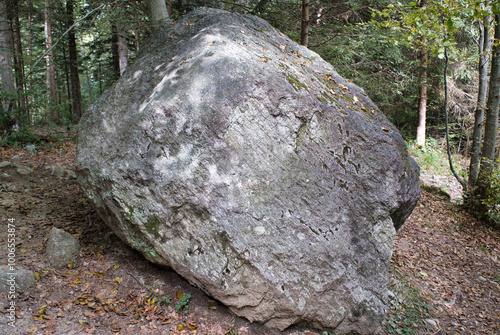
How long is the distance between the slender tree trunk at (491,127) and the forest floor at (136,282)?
52.6 inches

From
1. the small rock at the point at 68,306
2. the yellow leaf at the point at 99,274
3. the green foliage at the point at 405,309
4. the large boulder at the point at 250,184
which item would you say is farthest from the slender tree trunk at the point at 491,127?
the small rock at the point at 68,306

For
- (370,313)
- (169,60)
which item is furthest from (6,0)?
(370,313)

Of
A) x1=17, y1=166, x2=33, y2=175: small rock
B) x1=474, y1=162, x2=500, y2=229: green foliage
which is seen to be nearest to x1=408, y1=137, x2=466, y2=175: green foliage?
x1=474, y1=162, x2=500, y2=229: green foliage

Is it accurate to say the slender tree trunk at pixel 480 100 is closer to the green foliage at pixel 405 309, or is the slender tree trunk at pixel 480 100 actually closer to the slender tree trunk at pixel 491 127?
the slender tree trunk at pixel 491 127

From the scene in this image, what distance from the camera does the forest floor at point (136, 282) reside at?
A: 3102 millimetres

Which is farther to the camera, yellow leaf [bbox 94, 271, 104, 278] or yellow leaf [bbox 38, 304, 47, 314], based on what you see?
yellow leaf [bbox 94, 271, 104, 278]

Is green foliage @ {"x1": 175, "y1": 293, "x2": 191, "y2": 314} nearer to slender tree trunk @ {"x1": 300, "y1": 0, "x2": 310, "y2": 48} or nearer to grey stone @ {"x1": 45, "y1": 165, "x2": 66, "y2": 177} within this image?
grey stone @ {"x1": 45, "y1": 165, "x2": 66, "y2": 177}

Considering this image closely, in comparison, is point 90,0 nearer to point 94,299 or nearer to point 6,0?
point 6,0

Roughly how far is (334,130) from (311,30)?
4.49 metres

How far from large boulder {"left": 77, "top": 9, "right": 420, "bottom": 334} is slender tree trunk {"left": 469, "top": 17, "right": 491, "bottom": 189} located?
17.1ft

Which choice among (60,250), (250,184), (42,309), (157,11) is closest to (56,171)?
(60,250)

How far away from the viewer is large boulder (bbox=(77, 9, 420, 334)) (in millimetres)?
3125

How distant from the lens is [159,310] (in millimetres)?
3295

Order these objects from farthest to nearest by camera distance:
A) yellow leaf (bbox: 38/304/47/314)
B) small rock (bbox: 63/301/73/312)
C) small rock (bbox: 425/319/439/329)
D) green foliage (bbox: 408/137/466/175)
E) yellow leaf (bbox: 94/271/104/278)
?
green foliage (bbox: 408/137/466/175) → small rock (bbox: 425/319/439/329) → yellow leaf (bbox: 94/271/104/278) → small rock (bbox: 63/301/73/312) → yellow leaf (bbox: 38/304/47/314)
